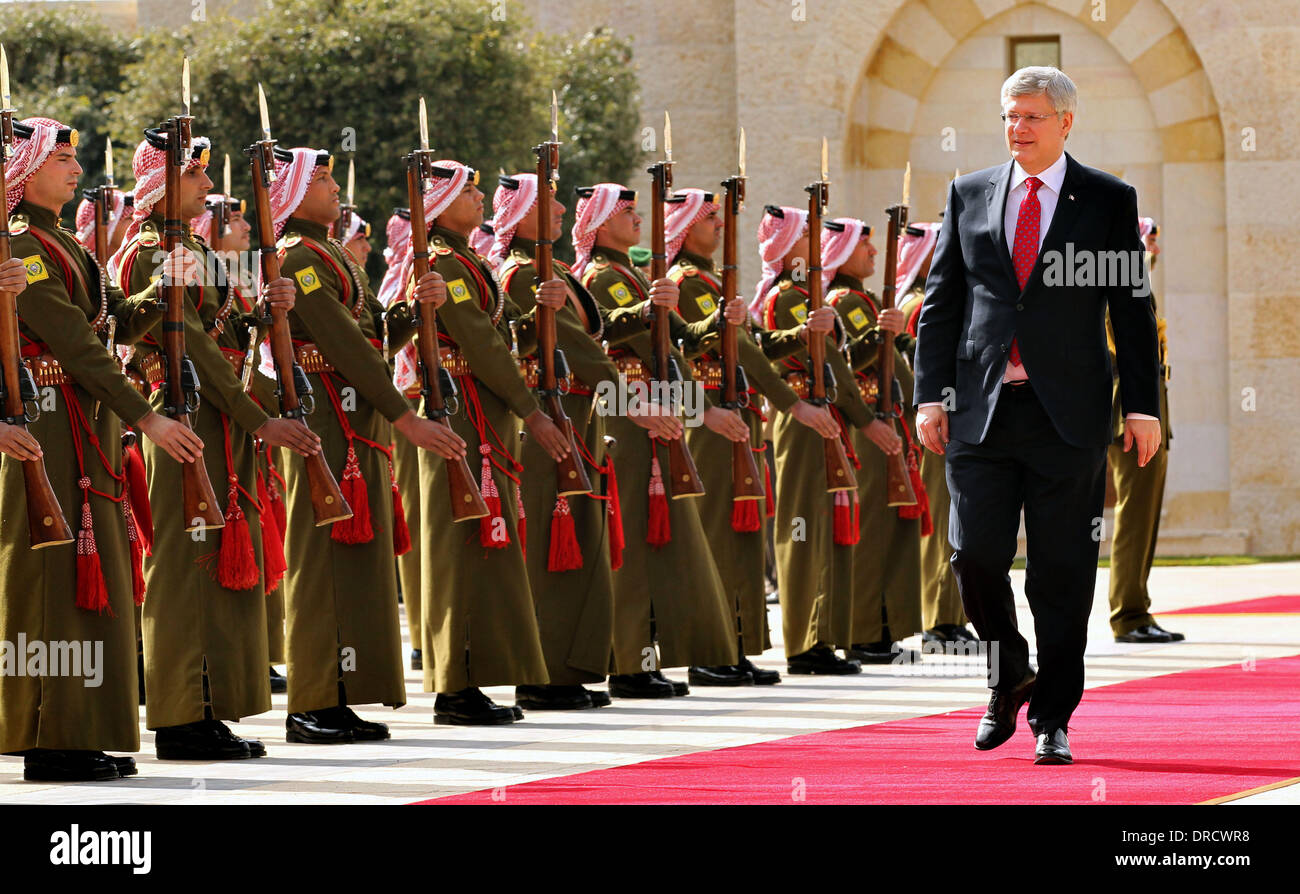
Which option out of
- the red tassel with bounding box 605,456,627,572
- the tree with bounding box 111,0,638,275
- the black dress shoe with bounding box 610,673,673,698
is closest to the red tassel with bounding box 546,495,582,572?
the red tassel with bounding box 605,456,627,572

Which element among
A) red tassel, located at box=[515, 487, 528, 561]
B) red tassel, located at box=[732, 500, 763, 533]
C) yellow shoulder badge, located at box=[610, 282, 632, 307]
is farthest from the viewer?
red tassel, located at box=[732, 500, 763, 533]

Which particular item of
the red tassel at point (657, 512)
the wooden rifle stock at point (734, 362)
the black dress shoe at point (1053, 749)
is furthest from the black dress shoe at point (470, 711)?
the black dress shoe at point (1053, 749)

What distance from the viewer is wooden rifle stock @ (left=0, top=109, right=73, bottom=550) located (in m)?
6.42

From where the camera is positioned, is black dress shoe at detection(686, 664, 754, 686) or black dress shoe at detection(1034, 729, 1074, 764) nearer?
black dress shoe at detection(1034, 729, 1074, 764)

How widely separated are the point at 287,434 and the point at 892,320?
3.84 metres

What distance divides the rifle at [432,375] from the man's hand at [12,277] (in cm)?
178

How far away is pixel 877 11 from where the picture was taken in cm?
1847

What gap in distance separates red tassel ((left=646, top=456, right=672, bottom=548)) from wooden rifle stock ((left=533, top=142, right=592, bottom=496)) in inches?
24.3

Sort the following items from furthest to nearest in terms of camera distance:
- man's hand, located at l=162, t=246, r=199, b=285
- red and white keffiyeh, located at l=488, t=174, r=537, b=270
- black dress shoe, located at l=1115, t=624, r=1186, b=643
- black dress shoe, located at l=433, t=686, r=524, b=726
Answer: black dress shoe, located at l=1115, t=624, r=1186, b=643
red and white keffiyeh, located at l=488, t=174, r=537, b=270
black dress shoe, located at l=433, t=686, r=524, b=726
man's hand, located at l=162, t=246, r=199, b=285

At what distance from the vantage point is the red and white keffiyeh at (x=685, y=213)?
971 centimetres

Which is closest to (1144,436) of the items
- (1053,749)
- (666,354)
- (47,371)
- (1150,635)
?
(1053,749)

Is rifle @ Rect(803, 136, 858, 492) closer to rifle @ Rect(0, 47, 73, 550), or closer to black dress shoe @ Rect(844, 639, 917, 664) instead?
black dress shoe @ Rect(844, 639, 917, 664)
